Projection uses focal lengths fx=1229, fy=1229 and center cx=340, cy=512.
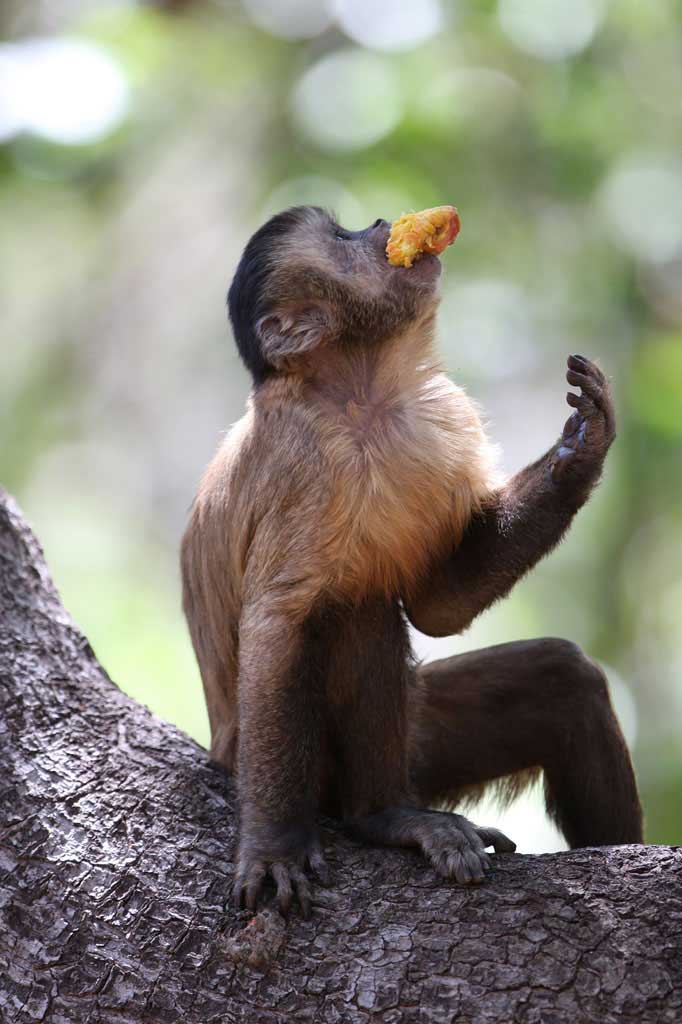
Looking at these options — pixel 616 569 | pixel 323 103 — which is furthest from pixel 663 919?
pixel 323 103

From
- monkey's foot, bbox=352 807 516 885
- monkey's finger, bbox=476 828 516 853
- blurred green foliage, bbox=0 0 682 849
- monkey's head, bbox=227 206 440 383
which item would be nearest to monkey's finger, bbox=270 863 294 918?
monkey's foot, bbox=352 807 516 885

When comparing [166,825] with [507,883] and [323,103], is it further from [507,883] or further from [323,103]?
[323,103]

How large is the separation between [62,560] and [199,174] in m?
4.13

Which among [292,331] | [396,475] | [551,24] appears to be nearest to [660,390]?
[551,24]

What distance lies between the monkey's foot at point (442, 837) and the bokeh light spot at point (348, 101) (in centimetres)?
691

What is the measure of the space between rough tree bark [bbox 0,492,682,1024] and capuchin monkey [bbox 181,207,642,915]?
0.22 metres

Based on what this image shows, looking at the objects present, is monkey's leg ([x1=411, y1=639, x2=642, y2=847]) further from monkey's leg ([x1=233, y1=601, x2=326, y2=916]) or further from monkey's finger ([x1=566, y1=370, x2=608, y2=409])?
monkey's finger ([x1=566, y1=370, x2=608, y2=409])

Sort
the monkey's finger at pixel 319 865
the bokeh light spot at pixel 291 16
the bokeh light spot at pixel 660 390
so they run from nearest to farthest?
1. the monkey's finger at pixel 319 865
2. the bokeh light spot at pixel 660 390
3. the bokeh light spot at pixel 291 16

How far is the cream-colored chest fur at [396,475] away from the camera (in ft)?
15.0

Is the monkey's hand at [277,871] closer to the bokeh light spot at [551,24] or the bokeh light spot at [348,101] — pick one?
the bokeh light spot at [348,101]

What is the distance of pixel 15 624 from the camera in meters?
4.76

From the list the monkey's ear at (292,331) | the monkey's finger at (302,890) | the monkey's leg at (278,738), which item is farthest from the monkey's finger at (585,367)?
the monkey's finger at (302,890)

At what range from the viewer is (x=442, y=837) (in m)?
4.11

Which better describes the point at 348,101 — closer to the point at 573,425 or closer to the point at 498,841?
the point at 573,425
